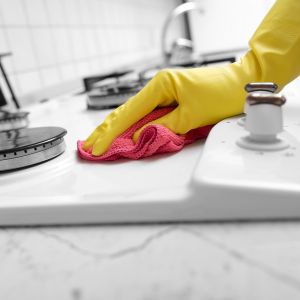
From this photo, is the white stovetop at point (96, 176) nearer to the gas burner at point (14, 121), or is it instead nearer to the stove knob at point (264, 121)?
the stove knob at point (264, 121)

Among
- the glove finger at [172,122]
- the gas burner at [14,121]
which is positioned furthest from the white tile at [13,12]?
the glove finger at [172,122]

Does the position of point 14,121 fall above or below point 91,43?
below

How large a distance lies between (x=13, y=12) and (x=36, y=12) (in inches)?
5.0

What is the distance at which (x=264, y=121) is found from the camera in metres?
0.34

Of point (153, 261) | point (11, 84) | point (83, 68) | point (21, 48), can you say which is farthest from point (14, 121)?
point (83, 68)

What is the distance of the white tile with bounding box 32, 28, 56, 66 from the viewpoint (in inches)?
47.2

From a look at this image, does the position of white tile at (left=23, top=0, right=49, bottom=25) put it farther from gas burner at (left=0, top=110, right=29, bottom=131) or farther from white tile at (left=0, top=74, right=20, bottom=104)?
gas burner at (left=0, top=110, right=29, bottom=131)

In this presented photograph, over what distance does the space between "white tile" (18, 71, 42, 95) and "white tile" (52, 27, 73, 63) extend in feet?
0.53

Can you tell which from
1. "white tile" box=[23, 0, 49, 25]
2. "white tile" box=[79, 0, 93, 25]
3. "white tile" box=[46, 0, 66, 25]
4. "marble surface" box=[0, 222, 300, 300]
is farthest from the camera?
"white tile" box=[79, 0, 93, 25]

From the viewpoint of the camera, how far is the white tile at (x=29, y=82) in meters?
1.13

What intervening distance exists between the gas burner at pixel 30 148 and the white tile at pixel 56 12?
0.91 meters

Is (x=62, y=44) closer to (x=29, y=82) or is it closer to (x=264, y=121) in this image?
(x=29, y=82)

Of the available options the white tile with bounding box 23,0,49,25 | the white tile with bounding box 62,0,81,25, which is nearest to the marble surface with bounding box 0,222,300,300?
the white tile with bounding box 23,0,49,25

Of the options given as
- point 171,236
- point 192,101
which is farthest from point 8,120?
point 171,236
